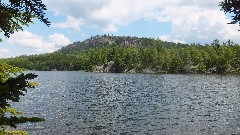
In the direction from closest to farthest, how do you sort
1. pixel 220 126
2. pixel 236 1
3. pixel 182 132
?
pixel 236 1
pixel 182 132
pixel 220 126

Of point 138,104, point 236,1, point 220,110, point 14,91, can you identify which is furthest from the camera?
point 138,104

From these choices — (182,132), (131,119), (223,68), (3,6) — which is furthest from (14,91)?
(223,68)

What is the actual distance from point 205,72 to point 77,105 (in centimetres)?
14171

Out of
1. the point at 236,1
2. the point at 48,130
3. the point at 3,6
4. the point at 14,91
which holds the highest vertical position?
the point at 236,1

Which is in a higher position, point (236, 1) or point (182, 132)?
point (236, 1)

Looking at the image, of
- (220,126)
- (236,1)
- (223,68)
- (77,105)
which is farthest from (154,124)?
(223,68)

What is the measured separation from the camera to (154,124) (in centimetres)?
4034

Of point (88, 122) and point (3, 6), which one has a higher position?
point (3, 6)

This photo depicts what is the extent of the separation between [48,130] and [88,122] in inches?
267

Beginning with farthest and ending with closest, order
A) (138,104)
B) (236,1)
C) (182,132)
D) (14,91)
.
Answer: (138,104), (182,132), (236,1), (14,91)

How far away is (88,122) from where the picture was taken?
4284 centimetres

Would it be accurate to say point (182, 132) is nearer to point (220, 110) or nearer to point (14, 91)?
point (220, 110)

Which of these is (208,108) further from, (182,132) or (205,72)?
(205,72)

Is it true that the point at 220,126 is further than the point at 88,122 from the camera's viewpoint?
No
